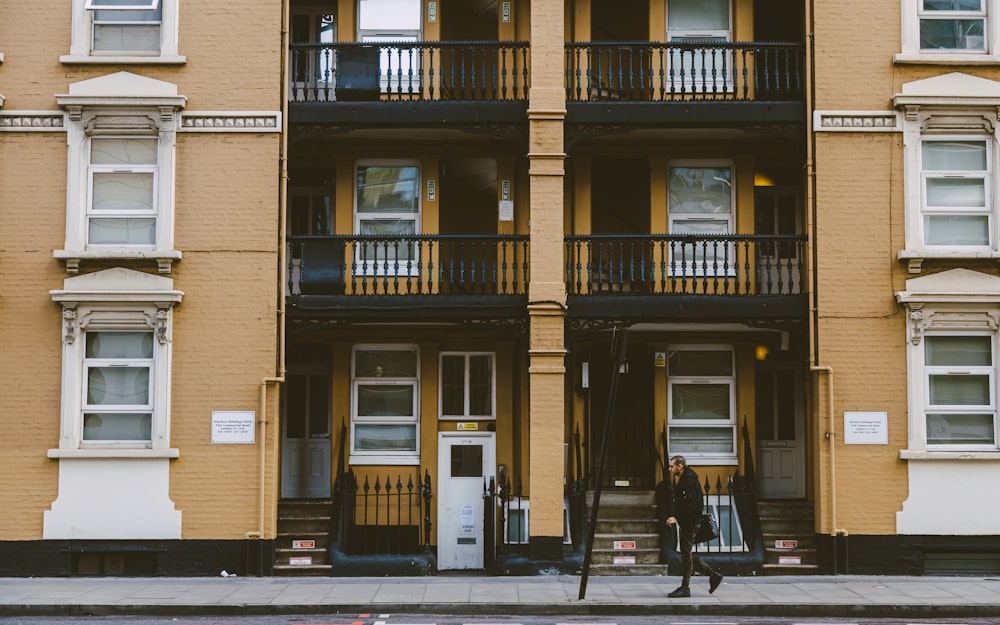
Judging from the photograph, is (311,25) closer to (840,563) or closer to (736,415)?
(736,415)

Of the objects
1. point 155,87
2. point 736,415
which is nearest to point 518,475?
point 736,415

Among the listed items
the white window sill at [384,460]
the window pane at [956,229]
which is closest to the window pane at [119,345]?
the white window sill at [384,460]

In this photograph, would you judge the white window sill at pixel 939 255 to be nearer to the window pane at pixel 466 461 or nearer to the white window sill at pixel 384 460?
the window pane at pixel 466 461

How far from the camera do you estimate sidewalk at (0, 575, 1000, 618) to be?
1398cm

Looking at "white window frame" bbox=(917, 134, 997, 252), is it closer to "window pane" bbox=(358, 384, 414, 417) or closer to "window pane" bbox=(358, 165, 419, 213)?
"window pane" bbox=(358, 165, 419, 213)

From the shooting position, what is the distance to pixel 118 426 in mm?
17422

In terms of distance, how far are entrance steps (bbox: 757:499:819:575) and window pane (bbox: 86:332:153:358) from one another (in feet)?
31.5

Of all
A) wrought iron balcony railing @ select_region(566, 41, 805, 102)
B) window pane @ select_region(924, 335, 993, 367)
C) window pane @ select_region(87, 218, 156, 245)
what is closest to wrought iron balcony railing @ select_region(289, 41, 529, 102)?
wrought iron balcony railing @ select_region(566, 41, 805, 102)

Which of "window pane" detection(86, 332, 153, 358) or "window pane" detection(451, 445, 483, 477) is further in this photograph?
"window pane" detection(451, 445, 483, 477)

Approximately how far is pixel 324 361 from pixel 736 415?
6933 mm

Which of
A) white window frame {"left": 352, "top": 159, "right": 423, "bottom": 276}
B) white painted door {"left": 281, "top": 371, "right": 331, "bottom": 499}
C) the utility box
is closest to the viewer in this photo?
the utility box

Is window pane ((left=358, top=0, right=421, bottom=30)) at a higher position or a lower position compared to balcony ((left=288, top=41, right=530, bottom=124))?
higher

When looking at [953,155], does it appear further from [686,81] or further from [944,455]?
[944,455]

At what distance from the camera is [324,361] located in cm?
2027
